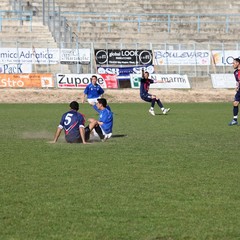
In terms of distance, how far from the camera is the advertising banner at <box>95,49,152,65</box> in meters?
50.9

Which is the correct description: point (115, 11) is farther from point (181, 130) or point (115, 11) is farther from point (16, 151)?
point (16, 151)

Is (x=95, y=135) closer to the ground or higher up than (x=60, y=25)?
closer to the ground

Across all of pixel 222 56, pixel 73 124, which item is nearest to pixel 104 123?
pixel 73 124

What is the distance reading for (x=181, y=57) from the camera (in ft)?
170

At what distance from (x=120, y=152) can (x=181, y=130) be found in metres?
6.99

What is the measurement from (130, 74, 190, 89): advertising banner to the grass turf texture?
26.7m

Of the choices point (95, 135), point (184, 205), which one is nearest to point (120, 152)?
point (95, 135)

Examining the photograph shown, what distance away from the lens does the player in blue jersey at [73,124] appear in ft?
59.7

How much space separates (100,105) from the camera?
783 inches

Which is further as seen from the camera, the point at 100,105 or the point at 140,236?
the point at 100,105

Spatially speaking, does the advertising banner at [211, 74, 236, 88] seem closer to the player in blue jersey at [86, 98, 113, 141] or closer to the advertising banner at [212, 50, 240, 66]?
the advertising banner at [212, 50, 240, 66]

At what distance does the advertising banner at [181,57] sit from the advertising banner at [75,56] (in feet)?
14.2

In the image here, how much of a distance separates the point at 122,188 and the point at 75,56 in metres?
38.5

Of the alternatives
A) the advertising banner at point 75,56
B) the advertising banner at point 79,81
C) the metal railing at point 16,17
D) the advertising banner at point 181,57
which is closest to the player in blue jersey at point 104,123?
the advertising banner at point 79,81
